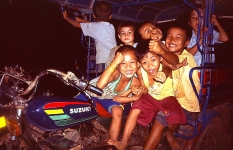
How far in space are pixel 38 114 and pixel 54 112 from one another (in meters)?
0.15

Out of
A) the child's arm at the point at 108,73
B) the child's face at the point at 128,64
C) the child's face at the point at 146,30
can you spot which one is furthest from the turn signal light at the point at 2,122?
the child's face at the point at 146,30

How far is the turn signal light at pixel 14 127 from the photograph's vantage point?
190 cm

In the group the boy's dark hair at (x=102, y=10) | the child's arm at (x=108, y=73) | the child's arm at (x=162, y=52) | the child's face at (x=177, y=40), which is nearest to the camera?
the child's arm at (x=162, y=52)

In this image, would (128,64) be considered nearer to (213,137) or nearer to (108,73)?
(108,73)

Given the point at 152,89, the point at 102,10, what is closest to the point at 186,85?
the point at 152,89

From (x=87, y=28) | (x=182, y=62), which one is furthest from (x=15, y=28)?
(x=182, y=62)

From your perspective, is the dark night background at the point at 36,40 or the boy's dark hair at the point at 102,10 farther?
the dark night background at the point at 36,40

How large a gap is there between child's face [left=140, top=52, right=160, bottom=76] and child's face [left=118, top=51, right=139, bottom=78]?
0.12 meters

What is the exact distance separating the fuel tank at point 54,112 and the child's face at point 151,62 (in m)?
0.83

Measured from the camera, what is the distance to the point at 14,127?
6.28 feet

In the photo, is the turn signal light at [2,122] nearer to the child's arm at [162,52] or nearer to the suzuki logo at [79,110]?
the suzuki logo at [79,110]

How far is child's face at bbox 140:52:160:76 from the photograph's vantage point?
7.98 feet

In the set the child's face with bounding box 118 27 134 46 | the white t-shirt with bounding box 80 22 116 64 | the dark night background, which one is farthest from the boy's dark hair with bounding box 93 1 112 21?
the dark night background

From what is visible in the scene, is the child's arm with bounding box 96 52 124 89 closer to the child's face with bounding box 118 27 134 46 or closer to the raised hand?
the raised hand
